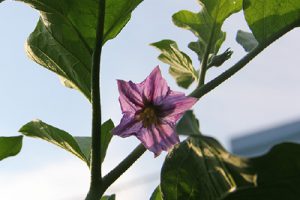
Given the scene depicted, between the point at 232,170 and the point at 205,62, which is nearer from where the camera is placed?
the point at 232,170

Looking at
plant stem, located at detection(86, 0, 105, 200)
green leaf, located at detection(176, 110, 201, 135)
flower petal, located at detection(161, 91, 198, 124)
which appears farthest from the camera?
flower petal, located at detection(161, 91, 198, 124)

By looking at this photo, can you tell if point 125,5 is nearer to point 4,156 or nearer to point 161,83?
point 161,83

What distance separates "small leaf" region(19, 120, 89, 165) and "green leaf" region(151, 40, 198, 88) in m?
0.17

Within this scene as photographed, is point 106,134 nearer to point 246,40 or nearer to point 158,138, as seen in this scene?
point 158,138

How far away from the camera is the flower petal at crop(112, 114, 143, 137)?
2.22 feet

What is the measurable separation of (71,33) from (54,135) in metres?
0.12

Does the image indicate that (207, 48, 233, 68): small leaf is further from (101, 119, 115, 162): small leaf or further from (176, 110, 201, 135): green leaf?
(176, 110, 201, 135): green leaf

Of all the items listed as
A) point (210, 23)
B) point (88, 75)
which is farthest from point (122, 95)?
point (210, 23)

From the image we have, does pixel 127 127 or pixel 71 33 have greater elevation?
pixel 71 33

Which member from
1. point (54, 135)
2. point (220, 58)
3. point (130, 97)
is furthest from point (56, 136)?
point (220, 58)

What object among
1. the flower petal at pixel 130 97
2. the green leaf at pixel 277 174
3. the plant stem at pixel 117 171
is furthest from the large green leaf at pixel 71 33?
the green leaf at pixel 277 174

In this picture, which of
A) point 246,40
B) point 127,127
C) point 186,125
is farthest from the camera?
point 246,40

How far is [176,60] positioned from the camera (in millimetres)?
801

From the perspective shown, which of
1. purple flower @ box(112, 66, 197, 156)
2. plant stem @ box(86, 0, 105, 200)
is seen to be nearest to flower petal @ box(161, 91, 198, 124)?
purple flower @ box(112, 66, 197, 156)
